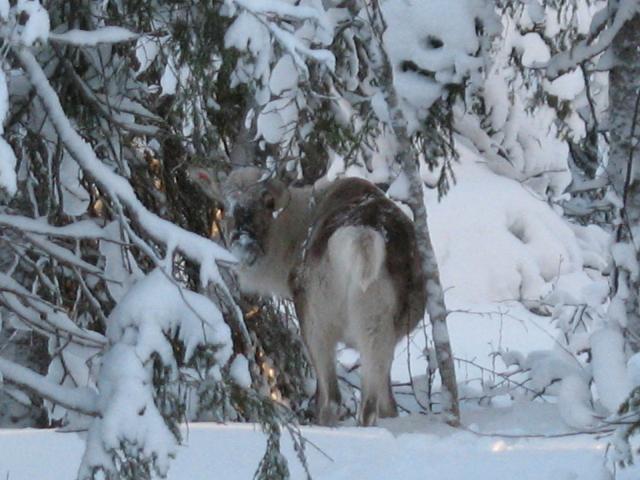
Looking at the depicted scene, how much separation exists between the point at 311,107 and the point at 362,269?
0.90 metres

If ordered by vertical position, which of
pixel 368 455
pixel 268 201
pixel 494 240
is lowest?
pixel 368 455

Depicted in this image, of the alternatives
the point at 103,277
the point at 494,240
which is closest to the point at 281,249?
the point at 103,277

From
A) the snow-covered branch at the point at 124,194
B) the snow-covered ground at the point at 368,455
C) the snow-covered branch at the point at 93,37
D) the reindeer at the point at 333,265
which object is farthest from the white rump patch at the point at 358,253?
the snow-covered branch at the point at 93,37

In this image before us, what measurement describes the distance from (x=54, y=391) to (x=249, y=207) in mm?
3475

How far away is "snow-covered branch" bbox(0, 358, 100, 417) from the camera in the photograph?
16.0ft

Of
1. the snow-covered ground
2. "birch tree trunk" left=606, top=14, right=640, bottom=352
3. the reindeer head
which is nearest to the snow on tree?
the snow-covered ground

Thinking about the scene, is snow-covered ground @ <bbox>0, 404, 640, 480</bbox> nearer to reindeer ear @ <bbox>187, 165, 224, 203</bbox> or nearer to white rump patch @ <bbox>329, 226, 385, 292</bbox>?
white rump patch @ <bbox>329, 226, 385, 292</bbox>

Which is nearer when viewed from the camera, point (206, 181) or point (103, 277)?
point (103, 277)

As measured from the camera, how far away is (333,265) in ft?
24.1

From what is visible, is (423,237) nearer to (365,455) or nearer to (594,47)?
(594,47)

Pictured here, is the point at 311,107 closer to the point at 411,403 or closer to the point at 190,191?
the point at 190,191

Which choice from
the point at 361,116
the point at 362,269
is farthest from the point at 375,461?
the point at 361,116

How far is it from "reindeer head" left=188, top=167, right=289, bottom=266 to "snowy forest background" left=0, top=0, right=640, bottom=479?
0.12 meters

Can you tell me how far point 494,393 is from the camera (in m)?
8.94
